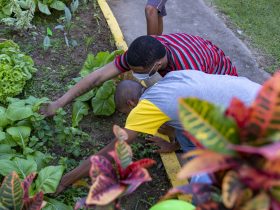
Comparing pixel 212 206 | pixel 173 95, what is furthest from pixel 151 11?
pixel 212 206

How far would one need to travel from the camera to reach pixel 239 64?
4633mm

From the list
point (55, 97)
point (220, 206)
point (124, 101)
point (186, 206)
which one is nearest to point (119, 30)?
point (55, 97)

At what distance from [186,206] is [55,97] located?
2.23m

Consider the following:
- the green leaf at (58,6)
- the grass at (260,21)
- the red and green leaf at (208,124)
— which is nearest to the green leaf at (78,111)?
the green leaf at (58,6)

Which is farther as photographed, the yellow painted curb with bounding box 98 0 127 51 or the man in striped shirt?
the yellow painted curb with bounding box 98 0 127 51

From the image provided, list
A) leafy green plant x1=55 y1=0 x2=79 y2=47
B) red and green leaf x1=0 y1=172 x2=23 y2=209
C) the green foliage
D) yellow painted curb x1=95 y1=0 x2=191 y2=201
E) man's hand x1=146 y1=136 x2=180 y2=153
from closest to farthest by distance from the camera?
red and green leaf x1=0 y1=172 x2=23 y2=209, yellow painted curb x1=95 y1=0 x2=191 y2=201, man's hand x1=146 y1=136 x2=180 y2=153, the green foliage, leafy green plant x1=55 y1=0 x2=79 y2=47

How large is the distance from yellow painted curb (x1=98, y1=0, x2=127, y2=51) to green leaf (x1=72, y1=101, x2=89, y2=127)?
3.37 feet

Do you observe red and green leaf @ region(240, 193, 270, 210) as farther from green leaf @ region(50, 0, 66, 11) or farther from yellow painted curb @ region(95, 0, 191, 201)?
green leaf @ region(50, 0, 66, 11)

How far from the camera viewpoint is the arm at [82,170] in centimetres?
247

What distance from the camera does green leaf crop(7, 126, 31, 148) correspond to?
118 inches

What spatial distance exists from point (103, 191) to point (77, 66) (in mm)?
2883

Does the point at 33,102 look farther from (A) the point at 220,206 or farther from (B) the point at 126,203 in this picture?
→ (A) the point at 220,206

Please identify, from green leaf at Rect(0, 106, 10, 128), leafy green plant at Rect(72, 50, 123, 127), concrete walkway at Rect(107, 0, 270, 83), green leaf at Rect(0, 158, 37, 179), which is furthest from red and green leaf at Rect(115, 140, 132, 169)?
concrete walkway at Rect(107, 0, 270, 83)

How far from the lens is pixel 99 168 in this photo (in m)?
1.40
